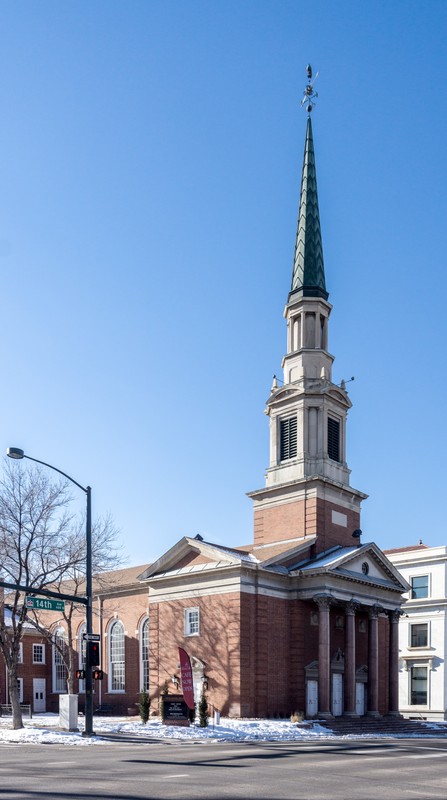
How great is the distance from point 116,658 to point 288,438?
18834 millimetres

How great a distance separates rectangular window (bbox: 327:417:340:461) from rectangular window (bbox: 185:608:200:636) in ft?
40.5

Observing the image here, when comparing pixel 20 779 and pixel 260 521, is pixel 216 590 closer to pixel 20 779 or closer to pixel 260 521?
pixel 260 521

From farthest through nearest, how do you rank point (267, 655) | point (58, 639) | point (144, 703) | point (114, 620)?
point (58, 639) → point (114, 620) → point (267, 655) → point (144, 703)

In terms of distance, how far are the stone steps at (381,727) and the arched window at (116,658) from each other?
53.9 ft

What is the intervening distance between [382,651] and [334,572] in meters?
11.5

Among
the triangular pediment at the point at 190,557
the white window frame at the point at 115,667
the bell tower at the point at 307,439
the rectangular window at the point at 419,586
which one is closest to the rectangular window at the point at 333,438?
the bell tower at the point at 307,439

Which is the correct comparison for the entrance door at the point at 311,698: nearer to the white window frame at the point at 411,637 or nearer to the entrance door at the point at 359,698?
the entrance door at the point at 359,698

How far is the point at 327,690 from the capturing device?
40.4 metres

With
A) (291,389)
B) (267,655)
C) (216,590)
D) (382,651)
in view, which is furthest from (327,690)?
(291,389)

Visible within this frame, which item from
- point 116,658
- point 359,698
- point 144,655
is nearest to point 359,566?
point 359,698

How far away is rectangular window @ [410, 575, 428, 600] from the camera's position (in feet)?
189

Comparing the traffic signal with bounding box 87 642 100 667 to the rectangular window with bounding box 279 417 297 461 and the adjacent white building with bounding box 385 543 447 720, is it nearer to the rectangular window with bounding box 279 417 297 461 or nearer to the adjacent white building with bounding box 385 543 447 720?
the rectangular window with bounding box 279 417 297 461

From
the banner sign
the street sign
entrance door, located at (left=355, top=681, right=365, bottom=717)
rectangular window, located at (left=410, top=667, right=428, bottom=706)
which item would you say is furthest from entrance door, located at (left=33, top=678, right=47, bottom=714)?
the street sign

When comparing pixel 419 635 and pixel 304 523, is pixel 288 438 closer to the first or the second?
pixel 304 523
